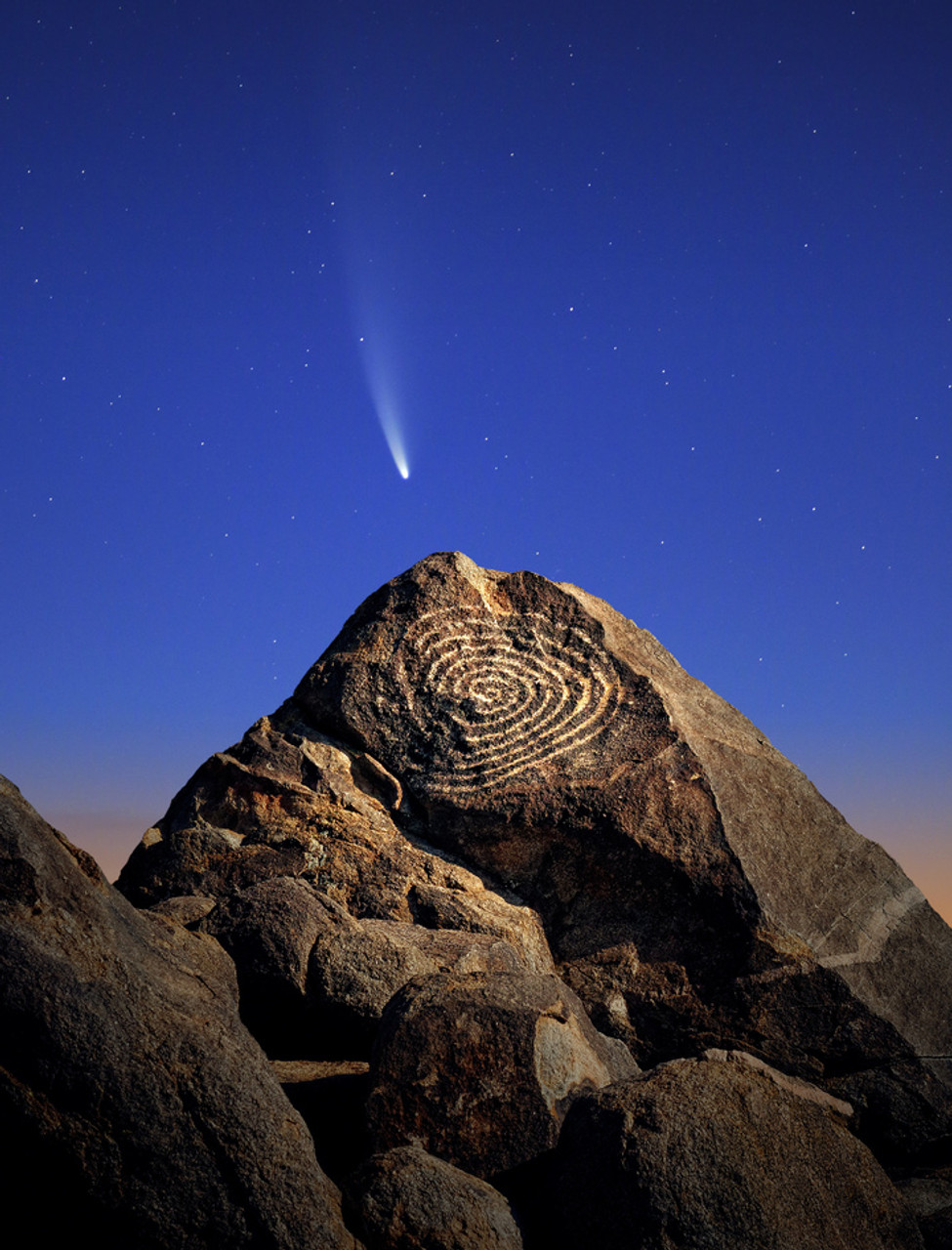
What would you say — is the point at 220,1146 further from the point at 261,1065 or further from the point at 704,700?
the point at 704,700

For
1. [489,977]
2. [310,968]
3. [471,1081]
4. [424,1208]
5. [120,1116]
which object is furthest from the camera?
[310,968]

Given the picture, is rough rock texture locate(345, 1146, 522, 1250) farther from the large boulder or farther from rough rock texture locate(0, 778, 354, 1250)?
the large boulder

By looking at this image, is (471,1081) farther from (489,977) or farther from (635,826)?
(635,826)

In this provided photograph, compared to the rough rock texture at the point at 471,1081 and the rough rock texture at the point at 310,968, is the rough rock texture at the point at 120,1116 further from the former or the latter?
the rough rock texture at the point at 310,968

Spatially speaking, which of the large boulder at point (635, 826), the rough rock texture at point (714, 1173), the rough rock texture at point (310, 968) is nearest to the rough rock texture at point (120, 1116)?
the rough rock texture at point (714, 1173)

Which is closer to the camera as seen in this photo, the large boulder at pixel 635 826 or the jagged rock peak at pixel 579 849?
the jagged rock peak at pixel 579 849

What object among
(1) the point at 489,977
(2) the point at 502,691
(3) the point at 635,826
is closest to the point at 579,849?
(3) the point at 635,826

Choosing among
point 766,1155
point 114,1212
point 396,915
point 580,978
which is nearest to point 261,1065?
point 114,1212

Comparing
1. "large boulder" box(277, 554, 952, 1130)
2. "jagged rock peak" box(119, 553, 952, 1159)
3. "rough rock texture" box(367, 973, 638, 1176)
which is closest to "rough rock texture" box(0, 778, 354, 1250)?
"rough rock texture" box(367, 973, 638, 1176)
